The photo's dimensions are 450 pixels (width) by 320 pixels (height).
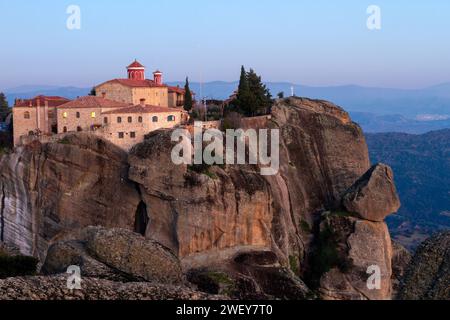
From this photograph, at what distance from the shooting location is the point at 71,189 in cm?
4984

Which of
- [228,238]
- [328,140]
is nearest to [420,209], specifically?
[328,140]

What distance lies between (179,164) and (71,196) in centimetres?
845

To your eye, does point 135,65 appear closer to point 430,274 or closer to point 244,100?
point 244,100

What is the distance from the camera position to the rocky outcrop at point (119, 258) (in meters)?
25.6

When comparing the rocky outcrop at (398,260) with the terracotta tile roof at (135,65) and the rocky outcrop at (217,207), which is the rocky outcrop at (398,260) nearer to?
the rocky outcrop at (217,207)

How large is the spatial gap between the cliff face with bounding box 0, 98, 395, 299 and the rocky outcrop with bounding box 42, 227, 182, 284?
18153mm

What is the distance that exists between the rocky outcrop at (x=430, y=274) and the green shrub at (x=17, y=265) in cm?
1573

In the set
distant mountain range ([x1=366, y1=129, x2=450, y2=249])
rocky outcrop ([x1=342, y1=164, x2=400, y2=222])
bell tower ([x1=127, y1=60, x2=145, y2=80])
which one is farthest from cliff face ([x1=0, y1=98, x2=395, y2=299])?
distant mountain range ([x1=366, y1=129, x2=450, y2=249])

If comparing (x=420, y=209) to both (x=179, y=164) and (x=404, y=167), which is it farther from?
(x=179, y=164)

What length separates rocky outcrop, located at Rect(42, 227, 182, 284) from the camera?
25.6 metres

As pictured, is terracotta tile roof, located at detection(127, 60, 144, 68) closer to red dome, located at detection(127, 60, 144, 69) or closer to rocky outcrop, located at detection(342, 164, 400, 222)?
red dome, located at detection(127, 60, 144, 69)

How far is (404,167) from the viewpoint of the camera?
188875 millimetres

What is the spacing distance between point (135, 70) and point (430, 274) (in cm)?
4788

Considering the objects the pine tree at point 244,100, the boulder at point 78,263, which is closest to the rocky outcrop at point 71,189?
the pine tree at point 244,100
